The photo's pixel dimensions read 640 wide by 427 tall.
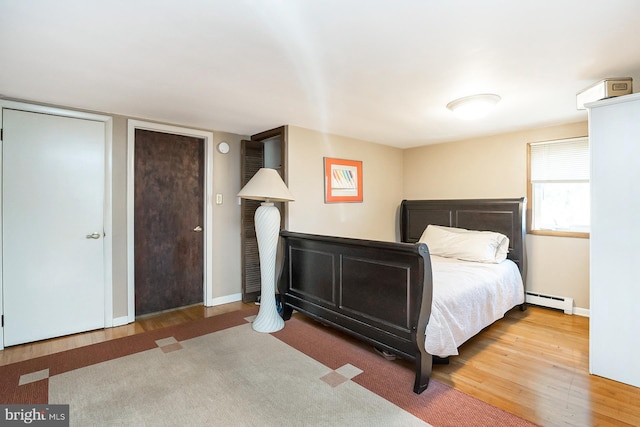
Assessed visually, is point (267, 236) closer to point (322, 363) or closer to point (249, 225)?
point (249, 225)

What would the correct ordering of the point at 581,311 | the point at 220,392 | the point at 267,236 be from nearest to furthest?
the point at 220,392 → the point at 267,236 → the point at 581,311

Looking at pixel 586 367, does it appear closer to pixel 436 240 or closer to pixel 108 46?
pixel 436 240

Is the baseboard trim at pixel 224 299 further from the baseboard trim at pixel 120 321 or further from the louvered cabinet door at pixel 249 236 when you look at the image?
the baseboard trim at pixel 120 321

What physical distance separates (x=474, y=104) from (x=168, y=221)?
337cm

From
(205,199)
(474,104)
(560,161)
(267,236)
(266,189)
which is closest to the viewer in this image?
(474,104)

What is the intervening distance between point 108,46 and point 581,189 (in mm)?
4506

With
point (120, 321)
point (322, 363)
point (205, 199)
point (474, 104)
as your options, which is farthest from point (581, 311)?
point (120, 321)

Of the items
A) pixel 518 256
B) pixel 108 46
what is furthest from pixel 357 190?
pixel 108 46

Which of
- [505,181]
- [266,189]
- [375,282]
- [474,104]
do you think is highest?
[474,104]

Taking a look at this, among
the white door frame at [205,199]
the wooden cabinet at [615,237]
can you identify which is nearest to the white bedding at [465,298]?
the wooden cabinet at [615,237]

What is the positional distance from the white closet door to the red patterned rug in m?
0.49

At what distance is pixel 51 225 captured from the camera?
287cm
